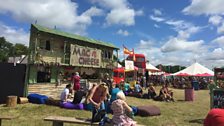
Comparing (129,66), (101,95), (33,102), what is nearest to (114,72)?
(129,66)

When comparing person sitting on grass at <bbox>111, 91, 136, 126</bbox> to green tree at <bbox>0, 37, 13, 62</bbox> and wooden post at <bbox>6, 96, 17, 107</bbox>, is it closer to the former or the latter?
wooden post at <bbox>6, 96, 17, 107</bbox>

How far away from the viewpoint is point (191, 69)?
32125 millimetres

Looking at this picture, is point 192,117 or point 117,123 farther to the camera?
point 192,117

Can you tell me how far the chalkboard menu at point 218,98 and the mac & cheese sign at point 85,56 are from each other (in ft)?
48.3

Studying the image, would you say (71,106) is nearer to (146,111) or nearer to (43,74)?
(146,111)

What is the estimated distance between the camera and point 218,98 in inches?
392

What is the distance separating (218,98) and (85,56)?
51.7 ft

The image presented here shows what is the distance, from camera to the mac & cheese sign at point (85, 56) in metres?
22.7

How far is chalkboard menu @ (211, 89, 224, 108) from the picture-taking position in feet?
32.3

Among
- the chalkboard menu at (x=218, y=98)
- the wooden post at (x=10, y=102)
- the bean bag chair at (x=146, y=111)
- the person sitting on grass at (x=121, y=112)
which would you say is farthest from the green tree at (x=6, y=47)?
the person sitting on grass at (x=121, y=112)

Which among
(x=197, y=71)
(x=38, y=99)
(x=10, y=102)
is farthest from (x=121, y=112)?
(x=197, y=71)

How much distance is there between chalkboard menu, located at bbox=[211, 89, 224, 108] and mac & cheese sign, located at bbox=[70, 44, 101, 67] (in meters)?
14.7

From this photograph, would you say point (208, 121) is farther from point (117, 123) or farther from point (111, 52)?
point (111, 52)

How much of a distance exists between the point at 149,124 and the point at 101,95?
2706 millimetres
